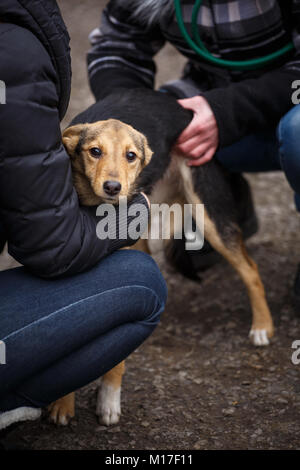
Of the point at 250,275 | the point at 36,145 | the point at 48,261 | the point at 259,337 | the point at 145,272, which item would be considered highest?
the point at 36,145

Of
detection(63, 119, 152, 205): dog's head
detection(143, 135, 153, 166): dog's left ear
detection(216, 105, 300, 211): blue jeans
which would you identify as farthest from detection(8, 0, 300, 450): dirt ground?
detection(143, 135, 153, 166): dog's left ear

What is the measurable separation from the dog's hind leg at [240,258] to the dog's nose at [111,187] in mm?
844

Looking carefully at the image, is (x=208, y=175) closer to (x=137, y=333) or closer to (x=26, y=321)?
(x=137, y=333)

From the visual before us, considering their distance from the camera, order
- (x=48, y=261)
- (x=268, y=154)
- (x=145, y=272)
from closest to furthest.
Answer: (x=48, y=261) < (x=145, y=272) < (x=268, y=154)

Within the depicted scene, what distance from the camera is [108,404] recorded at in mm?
2113

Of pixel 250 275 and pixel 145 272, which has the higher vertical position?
pixel 145 272

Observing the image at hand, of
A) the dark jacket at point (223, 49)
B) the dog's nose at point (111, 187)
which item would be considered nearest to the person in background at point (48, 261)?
the dog's nose at point (111, 187)

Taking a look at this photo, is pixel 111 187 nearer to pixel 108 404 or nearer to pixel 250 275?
pixel 108 404

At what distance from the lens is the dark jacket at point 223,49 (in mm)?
2475

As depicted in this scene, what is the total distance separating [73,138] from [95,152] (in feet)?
0.40

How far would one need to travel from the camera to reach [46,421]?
2104mm

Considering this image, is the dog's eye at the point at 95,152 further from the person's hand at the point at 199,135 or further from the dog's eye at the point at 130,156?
the person's hand at the point at 199,135

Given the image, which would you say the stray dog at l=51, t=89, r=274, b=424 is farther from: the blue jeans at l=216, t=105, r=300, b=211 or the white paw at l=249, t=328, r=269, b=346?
the blue jeans at l=216, t=105, r=300, b=211

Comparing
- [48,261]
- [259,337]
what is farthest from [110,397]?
[259,337]
